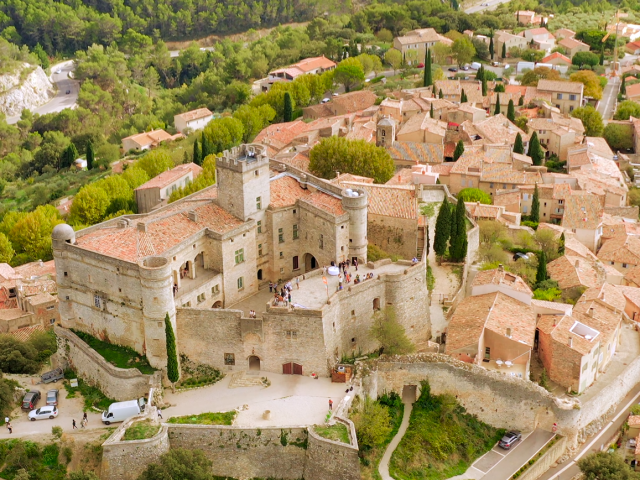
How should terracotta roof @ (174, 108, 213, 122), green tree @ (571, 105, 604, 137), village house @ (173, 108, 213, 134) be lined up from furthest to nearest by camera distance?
terracotta roof @ (174, 108, 213, 122), village house @ (173, 108, 213, 134), green tree @ (571, 105, 604, 137)

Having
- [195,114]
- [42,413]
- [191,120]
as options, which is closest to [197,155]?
[191,120]

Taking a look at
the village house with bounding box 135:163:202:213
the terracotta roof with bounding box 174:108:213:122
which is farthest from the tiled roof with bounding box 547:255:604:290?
the terracotta roof with bounding box 174:108:213:122

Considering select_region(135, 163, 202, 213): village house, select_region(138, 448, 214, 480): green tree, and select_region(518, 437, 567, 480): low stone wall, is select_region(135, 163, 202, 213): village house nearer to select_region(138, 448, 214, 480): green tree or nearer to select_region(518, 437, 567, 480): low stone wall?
select_region(138, 448, 214, 480): green tree

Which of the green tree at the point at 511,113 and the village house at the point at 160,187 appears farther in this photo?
the green tree at the point at 511,113

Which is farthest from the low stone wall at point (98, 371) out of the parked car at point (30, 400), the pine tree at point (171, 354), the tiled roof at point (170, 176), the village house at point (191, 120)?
the village house at point (191, 120)

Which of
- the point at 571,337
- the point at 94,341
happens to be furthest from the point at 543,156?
the point at 94,341

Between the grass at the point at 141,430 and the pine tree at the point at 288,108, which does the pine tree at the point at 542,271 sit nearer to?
the grass at the point at 141,430
